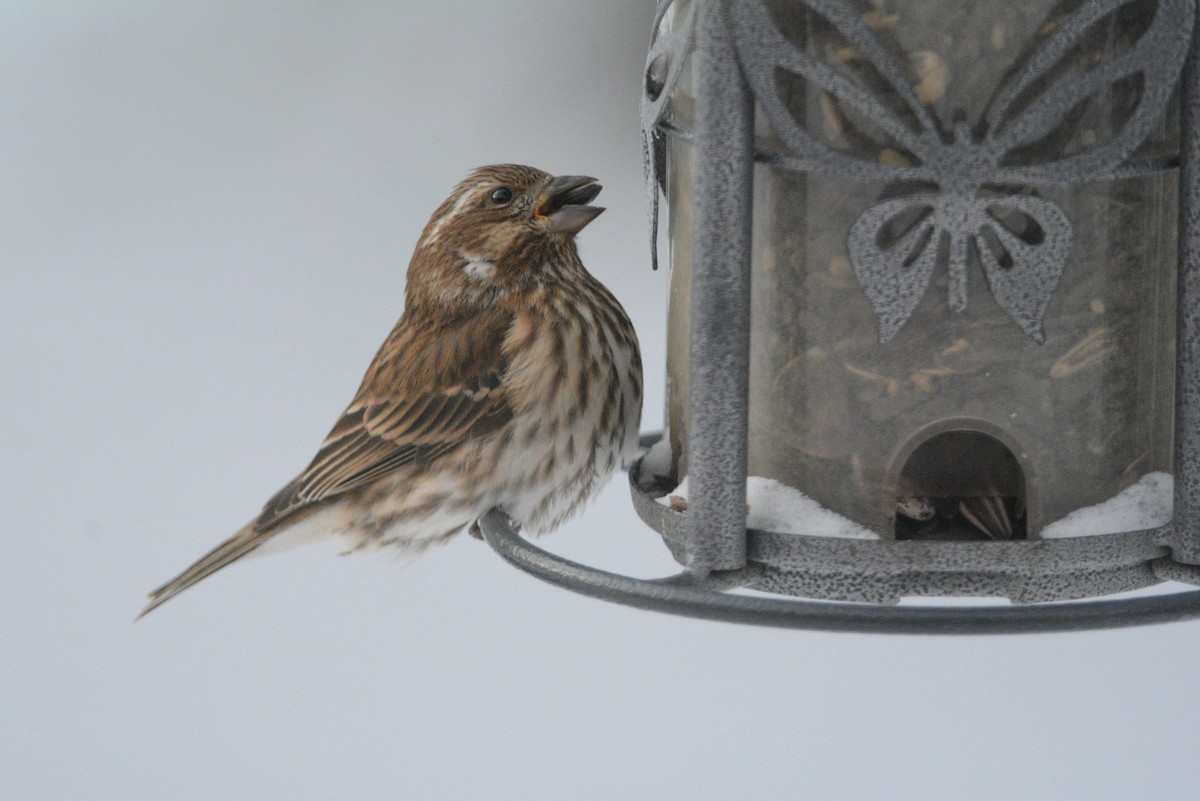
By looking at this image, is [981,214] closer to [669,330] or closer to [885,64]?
[885,64]

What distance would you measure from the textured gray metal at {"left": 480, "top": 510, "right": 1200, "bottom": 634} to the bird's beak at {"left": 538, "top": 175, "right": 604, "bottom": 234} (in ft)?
5.35

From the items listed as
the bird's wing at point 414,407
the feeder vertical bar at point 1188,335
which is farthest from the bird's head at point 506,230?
the feeder vertical bar at point 1188,335

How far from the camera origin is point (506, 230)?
15.5ft

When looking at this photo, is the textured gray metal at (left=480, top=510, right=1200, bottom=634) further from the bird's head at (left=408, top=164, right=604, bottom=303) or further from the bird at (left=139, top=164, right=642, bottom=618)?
the bird's head at (left=408, top=164, right=604, bottom=303)

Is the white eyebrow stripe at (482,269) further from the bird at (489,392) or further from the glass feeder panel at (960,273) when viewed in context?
the glass feeder panel at (960,273)

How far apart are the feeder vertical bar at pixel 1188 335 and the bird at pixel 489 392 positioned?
1.69 metres

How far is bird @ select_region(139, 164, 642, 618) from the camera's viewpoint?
457cm

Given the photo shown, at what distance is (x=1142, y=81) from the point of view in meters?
3.26

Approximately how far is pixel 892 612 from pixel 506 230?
211cm

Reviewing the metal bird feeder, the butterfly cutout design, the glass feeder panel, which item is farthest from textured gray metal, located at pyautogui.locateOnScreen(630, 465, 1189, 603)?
the butterfly cutout design

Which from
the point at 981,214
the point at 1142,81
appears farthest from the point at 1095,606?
the point at 1142,81

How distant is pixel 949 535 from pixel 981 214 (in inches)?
28.1

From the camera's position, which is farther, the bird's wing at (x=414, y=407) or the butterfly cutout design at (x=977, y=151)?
the bird's wing at (x=414, y=407)

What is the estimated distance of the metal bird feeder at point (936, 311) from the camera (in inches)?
125
